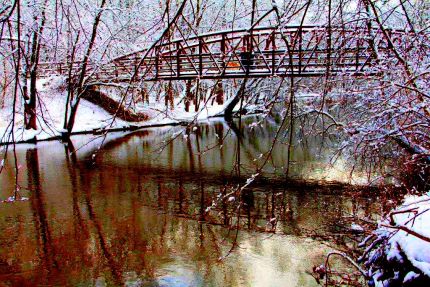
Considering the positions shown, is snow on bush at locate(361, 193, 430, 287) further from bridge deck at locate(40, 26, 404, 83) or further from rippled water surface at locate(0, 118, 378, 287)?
bridge deck at locate(40, 26, 404, 83)

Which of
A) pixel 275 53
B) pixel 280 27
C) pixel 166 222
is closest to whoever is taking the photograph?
pixel 280 27

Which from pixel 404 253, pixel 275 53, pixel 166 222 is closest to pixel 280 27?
pixel 404 253

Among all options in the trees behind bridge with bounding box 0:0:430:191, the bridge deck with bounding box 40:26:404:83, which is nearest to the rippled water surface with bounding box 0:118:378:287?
the bridge deck with bounding box 40:26:404:83

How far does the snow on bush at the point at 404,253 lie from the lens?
361cm

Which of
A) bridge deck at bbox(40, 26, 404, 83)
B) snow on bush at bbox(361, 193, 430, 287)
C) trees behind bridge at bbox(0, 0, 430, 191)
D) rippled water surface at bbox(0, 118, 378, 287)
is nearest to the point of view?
bridge deck at bbox(40, 26, 404, 83)

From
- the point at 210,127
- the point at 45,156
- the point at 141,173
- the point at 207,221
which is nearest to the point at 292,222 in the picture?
the point at 207,221

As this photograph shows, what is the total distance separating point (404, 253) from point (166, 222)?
5.79 m

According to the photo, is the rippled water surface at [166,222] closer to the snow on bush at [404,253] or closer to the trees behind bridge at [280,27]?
the trees behind bridge at [280,27]

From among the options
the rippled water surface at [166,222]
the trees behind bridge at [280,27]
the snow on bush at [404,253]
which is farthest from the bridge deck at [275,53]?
the snow on bush at [404,253]

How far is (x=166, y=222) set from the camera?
355 inches

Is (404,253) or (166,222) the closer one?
(404,253)

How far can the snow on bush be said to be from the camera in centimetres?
361

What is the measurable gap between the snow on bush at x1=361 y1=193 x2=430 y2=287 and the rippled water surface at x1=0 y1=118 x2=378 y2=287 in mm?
1142

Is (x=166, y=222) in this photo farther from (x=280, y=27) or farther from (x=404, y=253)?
(x=280, y=27)
